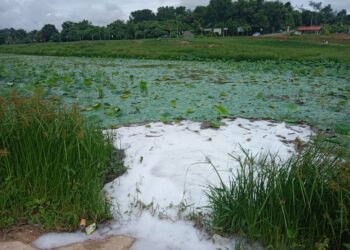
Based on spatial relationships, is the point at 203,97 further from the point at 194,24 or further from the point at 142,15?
the point at 142,15

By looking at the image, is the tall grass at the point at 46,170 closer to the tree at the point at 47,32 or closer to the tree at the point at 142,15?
the tree at the point at 47,32

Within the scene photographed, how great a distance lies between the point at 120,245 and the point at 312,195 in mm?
1113

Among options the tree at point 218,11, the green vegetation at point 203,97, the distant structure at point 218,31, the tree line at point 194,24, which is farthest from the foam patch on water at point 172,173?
the tree at point 218,11

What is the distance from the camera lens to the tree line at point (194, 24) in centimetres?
4222

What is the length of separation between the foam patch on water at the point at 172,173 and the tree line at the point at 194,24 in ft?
125

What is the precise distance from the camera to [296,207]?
1748mm

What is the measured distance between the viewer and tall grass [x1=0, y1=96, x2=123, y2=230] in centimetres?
201

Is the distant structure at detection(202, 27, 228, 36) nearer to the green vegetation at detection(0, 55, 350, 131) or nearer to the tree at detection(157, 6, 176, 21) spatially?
the tree at detection(157, 6, 176, 21)

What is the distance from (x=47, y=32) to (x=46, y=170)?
48.2 m

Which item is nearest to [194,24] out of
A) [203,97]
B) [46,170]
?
[203,97]

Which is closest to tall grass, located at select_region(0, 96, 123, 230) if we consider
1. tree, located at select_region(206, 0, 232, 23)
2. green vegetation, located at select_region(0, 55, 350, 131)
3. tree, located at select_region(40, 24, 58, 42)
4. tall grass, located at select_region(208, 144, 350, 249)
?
green vegetation, located at select_region(0, 55, 350, 131)

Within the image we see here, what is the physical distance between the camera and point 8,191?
2.04 metres

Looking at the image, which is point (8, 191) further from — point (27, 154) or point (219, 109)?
point (219, 109)

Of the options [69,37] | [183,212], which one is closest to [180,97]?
[183,212]
